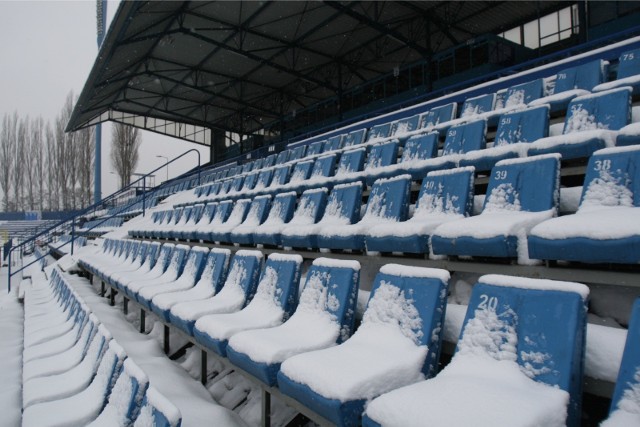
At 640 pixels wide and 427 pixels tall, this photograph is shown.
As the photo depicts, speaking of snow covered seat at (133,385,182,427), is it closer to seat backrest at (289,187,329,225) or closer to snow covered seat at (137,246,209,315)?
snow covered seat at (137,246,209,315)

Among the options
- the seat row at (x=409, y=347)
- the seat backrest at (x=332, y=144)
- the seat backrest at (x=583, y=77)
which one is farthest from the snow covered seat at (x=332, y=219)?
the seat backrest at (x=332, y=144)

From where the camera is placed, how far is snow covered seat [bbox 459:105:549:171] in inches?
83.7

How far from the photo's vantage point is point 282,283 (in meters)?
1.77

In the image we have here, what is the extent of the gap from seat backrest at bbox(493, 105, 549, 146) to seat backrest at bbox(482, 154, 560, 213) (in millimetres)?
685

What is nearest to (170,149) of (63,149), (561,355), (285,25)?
(63,149)

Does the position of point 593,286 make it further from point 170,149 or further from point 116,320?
point 170,149

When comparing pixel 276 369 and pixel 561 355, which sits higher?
pixel 561 355

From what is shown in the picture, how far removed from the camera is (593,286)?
1.22 metres

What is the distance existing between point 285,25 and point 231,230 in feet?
23.5

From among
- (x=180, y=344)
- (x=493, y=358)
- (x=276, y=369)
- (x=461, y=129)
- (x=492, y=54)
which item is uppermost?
(x=492, y=54)

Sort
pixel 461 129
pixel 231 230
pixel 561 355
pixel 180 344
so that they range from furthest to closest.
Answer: pixel 231 230
pixel 461 129
pixel 180 344
pixel 561 355

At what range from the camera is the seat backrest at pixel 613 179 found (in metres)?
1.31

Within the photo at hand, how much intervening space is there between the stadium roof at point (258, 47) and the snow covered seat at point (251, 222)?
4599 mm

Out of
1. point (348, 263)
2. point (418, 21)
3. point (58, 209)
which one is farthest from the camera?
point (58, 209)
